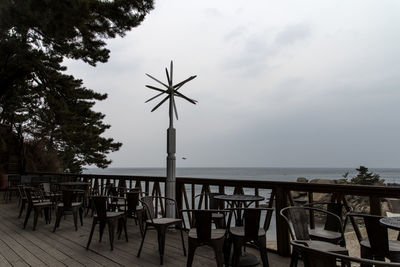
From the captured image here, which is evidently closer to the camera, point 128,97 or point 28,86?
point 28,86

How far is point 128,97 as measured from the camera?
15.2 meters

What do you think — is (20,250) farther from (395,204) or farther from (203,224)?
(395,204)

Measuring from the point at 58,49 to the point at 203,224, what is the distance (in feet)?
24.2

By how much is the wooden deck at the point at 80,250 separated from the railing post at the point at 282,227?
4.8 inches

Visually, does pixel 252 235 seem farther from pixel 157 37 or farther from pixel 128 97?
pixel 128 97

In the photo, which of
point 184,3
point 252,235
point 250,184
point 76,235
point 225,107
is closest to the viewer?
point 252,235

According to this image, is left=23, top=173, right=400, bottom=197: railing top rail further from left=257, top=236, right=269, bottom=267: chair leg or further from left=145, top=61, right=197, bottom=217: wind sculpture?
left=257, top=236, right=269, bottom=267: chair leg

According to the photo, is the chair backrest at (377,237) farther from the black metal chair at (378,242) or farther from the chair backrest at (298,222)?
the chair backrest at (298,222)

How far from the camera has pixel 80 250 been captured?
3.55m

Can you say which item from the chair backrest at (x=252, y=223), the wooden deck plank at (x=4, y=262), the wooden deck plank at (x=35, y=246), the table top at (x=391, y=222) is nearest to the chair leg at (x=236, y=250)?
the chair backrest at (x=252, y=223)

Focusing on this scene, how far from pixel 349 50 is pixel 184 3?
23.8 ft

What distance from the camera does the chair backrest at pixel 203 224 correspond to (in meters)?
2.53

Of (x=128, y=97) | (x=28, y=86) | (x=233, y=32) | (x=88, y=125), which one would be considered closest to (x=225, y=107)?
(x=128, y=97)

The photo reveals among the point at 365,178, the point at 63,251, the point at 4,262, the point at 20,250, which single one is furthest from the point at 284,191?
the point at 365,178
